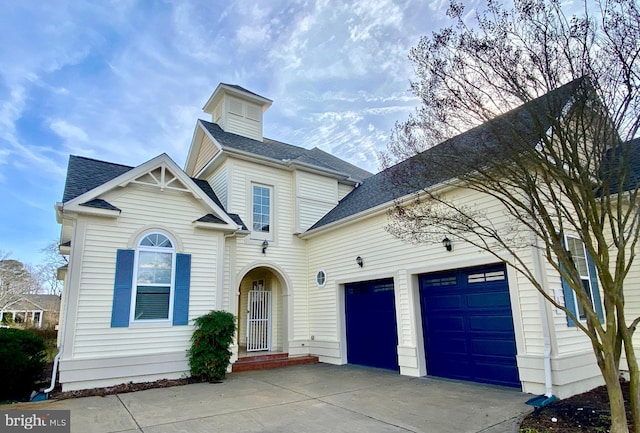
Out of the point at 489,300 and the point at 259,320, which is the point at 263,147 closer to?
the point at 259,320

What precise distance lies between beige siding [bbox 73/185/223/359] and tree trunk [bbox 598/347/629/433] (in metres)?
7.65

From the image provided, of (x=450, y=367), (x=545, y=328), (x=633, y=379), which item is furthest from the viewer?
(x=450, y=367)

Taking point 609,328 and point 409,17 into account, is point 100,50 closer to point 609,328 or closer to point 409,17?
point 409,17

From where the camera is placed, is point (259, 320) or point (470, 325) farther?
point (259, 320)

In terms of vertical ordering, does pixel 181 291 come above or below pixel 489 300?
above

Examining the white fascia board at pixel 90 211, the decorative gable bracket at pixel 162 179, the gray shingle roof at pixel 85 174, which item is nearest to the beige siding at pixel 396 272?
the decorative gable bracket at pixel 162 179

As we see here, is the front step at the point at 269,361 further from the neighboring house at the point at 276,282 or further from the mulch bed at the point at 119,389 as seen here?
the mulch bed at the point at 119,389

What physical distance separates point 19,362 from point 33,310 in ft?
132

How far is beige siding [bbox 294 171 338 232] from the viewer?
12068mm

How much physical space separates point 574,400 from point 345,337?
227 inches

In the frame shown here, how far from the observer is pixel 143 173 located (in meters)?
8.36

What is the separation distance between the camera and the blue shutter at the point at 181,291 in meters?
8.24

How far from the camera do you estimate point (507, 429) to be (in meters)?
4.42

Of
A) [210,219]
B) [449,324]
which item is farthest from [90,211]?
[449,324]
